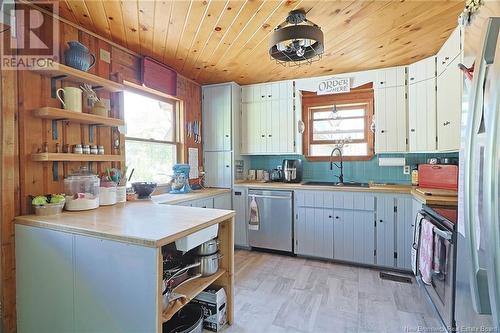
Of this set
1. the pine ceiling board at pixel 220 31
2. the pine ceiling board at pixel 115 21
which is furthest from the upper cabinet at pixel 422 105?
the pine ceiling board at pixel 115 21

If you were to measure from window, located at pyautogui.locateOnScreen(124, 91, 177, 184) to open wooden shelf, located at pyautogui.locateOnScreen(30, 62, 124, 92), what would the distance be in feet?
1.66

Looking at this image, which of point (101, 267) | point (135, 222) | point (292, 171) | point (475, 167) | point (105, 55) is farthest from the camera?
Result: point (292, 171)

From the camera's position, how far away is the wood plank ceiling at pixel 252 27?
187cm

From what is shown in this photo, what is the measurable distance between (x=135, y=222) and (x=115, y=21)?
170cm

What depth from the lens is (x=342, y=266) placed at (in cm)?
303

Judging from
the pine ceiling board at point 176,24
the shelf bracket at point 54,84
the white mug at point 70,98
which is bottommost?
the white mug at point 70,98

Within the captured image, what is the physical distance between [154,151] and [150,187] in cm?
76

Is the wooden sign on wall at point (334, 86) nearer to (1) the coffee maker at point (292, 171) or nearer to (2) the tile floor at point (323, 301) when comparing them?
(1) the coffee maker at point (292, 171)

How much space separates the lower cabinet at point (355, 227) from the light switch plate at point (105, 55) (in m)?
2.58

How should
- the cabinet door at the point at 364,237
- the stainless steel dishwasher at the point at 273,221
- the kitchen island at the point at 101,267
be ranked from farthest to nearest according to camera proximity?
the stainless steel dishwasher at the point at 273,221 → the cabinet door at the point at 364,237 → the kitchen island at the point at 101,267

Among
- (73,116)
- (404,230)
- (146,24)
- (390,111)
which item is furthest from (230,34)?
(404,230)

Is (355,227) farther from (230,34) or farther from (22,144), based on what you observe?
(22,144)

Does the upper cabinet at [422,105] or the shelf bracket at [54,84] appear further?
the upper cabinet at [422,105]

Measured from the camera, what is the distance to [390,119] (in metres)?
3.14
